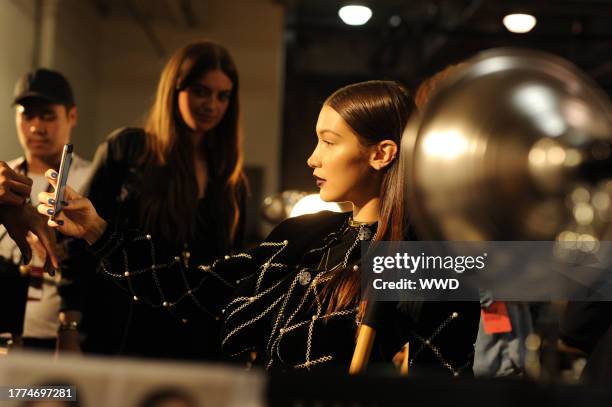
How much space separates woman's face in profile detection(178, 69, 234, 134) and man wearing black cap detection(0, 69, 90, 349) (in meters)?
0.24

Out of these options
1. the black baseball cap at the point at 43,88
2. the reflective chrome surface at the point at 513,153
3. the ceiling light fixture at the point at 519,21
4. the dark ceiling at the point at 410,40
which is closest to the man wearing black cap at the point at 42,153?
the black baseball cap at the point at 43,88

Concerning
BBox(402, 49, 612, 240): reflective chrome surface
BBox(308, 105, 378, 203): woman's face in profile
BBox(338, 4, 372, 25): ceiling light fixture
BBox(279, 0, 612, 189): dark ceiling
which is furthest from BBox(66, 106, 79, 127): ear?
BBox(279, 0, 612, 189): dark ceiling

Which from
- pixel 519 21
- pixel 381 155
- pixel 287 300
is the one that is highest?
pixel 519 21

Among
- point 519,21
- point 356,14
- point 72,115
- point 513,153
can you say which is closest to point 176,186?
point 72,115

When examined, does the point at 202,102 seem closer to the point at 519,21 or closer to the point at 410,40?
the point at 519,21

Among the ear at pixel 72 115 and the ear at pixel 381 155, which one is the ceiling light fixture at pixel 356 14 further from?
the ear at pixel 381 155

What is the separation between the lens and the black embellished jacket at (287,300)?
1229 mm

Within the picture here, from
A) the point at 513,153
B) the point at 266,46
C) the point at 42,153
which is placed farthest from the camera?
the point at 266,46

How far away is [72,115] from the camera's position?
1.90 metres

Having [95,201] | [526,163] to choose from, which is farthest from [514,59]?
[95,201]

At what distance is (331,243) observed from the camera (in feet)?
4.62

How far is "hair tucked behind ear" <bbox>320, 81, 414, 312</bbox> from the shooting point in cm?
130

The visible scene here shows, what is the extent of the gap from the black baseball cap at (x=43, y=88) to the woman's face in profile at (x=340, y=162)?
0.76 m

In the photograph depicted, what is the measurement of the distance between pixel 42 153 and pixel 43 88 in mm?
203
